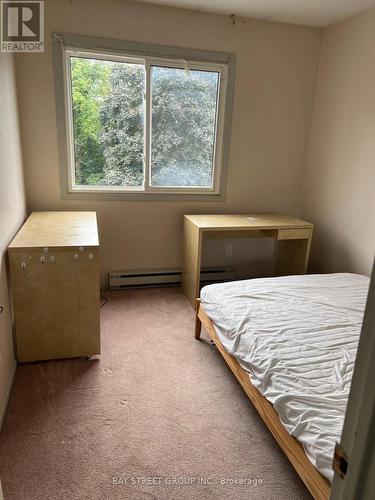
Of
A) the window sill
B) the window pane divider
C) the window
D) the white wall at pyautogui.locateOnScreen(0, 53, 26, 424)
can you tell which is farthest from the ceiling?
the window sill

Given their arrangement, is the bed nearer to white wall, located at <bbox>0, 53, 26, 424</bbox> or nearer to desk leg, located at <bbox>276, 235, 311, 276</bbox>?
desk leg, located at <bbox>276, 235, 311, 276</bbox>

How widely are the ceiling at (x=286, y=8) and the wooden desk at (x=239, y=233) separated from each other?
1.83 metres

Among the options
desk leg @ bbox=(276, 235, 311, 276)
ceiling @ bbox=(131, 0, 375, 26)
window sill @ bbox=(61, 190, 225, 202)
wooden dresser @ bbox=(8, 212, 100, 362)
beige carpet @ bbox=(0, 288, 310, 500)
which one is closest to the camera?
beige carpet @ bbox=(0, 288, 310, 500)

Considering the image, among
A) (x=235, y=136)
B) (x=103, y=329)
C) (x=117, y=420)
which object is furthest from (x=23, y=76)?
(x=117, y=420)

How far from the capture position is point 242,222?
3.36 metres

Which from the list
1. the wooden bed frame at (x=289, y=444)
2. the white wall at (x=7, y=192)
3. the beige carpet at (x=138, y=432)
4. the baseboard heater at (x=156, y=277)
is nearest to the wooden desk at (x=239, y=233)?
the baseboard heater at (x=156, y=277)

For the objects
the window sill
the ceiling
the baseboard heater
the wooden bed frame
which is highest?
the ceiling

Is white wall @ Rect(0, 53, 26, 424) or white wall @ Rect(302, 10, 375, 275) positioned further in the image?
white wall @ Rect(302, 10, 375, 275)

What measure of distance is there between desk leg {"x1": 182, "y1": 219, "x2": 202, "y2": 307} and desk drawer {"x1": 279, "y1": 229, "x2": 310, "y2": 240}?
835 mm

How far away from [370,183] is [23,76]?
3074 millimetres

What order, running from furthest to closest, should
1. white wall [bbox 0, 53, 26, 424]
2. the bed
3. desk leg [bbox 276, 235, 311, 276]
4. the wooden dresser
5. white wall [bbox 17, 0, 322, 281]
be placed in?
desk leg [bbox 276, 235, 311, 276]
white wall [bbox 17, 0, 322, 281]
the wooden dresser
white wall [bbox 0, 53, 26, 424]
the bed

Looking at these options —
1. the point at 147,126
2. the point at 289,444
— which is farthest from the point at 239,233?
the point at 289,444

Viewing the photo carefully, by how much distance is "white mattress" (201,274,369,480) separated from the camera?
4.60 feet

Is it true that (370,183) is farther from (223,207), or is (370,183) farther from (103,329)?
(103,329)
